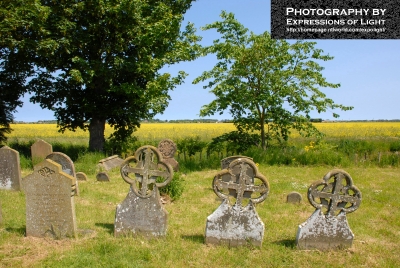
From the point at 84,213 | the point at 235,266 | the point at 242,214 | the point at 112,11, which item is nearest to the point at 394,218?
the point at 242,214

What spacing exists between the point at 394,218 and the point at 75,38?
14.2m

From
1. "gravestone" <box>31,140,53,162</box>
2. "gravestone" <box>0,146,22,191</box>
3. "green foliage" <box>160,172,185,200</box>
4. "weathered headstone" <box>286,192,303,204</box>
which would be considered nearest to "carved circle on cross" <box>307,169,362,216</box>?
"weathered headstone" <box>286,192,303,204</box>

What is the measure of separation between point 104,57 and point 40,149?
19.6 ft

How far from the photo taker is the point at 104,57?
647 inches

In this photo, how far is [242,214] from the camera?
5.88m

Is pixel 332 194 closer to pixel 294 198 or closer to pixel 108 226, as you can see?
pixel 294 198

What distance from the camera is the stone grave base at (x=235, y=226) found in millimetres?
5863

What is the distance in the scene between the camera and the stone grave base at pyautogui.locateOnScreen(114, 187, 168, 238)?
20.2 ft

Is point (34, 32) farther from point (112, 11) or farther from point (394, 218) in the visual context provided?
point (394, 218)

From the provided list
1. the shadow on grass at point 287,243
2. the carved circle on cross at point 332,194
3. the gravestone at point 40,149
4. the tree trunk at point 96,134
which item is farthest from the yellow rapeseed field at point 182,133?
the carved circle on cross at point 332,194

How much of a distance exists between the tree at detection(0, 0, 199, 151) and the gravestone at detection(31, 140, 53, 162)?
3.31 metres

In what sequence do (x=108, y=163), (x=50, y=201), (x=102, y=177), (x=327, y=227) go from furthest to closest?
(x=108, y=163), (x=102, y=177), (x=50, y=201), (x=327, y=227)

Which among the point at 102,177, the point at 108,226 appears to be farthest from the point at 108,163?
the point at 108,226

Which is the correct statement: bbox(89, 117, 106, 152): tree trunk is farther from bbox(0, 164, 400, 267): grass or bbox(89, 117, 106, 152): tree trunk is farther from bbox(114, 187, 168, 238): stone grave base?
bbox(114, 187, 168, 238): stone grave base
